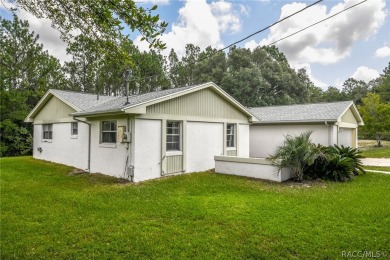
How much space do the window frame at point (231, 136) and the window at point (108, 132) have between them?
543 centimetres

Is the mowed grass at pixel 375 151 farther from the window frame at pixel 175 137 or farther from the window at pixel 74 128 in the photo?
the window at pixel 74 128

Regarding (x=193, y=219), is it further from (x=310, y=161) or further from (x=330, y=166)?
(x=330, y=166)

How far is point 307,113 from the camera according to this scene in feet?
50.6

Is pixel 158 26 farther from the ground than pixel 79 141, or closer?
farther from the ground

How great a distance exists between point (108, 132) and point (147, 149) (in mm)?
2025

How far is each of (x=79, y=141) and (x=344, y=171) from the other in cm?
1119

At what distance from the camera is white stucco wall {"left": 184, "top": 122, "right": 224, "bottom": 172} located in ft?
35.1

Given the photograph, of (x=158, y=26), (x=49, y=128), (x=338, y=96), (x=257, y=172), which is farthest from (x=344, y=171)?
(x=338, y=96)

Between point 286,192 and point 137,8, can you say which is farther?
point 286,192

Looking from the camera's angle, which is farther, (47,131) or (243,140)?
(47,131)

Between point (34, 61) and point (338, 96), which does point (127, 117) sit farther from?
point (338, 96)

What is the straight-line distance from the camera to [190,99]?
1074 centimetres

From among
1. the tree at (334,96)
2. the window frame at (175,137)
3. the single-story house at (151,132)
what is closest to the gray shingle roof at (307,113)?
the single-story house at (151,132)

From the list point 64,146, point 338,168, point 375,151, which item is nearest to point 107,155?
point 64,146
